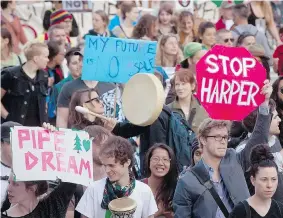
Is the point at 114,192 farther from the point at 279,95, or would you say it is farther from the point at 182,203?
the point at 279,95

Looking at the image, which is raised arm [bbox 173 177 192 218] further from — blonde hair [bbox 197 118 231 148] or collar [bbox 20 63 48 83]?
collar [bbox 20 63 48 83]

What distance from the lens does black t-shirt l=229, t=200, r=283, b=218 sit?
7215mm

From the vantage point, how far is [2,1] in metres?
14.8

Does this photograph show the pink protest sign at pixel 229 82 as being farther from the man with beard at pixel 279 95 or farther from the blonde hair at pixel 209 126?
the man with beard at pixel 279 95

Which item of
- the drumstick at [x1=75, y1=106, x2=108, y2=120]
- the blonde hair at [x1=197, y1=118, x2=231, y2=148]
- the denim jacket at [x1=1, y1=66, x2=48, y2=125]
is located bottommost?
the denim jacket at [x1=1, y1=66, x2=48, y2=125]

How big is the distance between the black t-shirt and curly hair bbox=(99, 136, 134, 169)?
2.84 feet

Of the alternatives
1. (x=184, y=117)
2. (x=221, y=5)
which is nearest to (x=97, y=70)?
(x=184, y=117)

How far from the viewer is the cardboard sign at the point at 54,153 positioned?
25.0ft

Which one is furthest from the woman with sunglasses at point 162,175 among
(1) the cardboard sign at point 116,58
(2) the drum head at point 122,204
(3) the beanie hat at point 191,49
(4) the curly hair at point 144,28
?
(4) the curly hair at point 144,28

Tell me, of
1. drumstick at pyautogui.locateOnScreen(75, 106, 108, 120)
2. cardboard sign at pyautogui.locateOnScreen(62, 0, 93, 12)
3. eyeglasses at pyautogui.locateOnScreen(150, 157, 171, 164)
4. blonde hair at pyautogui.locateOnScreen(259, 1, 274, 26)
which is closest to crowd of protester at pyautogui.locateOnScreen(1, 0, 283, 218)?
eyeglasses at pyautogui.locateOnScreen(150, 157, 171, 164)

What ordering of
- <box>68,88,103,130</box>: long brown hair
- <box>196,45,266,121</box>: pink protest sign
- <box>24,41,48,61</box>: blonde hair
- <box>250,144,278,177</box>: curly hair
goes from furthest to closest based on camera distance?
<box>24,41,48,61</box>: blonde hair < <box>68,88,103,130</box>: long brown hair < <box>196,45,266,121</box>: pink protest sign < <box>250,144,278,177</box>: curly hair

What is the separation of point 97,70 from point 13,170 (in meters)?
3.04

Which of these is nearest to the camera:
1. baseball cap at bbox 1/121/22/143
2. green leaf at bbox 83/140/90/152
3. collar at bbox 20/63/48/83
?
green leaf at bbox 83/140/90/152

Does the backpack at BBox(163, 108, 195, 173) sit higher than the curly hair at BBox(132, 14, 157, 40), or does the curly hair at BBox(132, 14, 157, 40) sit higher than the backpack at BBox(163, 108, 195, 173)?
the curly hair at BBox(132, 14, 157, 40)
